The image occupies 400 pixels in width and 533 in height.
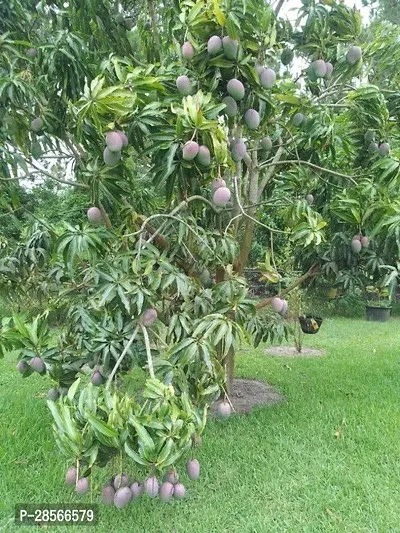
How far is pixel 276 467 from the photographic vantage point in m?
2.30

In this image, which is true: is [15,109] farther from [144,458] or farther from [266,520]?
[266,520]

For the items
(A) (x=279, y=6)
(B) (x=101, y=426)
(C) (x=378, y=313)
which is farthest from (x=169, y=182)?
(C) (x=378, y=313)

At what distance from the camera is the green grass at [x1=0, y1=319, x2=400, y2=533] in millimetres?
1910

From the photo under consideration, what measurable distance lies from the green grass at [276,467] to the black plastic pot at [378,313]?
3723 millimetres


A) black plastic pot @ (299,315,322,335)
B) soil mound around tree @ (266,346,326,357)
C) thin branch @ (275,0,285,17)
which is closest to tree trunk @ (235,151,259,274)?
thin branch @ (275,0,285,17)

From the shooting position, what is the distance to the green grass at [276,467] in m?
1.91

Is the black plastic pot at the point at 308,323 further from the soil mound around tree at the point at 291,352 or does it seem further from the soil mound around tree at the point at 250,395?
the soil mound around tree at the point at 250,395

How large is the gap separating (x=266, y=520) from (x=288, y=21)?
214 centimetres

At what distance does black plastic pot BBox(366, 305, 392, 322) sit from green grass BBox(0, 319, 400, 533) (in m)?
3.72

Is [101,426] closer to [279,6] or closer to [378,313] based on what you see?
[279,6]

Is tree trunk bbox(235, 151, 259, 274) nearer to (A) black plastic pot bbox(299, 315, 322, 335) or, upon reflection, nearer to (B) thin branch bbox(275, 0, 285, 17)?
(B) thin branch bbox(275, 0, 285, 17)

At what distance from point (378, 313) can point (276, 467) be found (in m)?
5.38

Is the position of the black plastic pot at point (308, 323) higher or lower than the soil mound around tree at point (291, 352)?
higher

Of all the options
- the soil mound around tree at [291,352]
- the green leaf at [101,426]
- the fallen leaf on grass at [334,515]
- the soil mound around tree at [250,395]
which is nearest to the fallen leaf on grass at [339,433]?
the soil mound around tree at [250,395]
